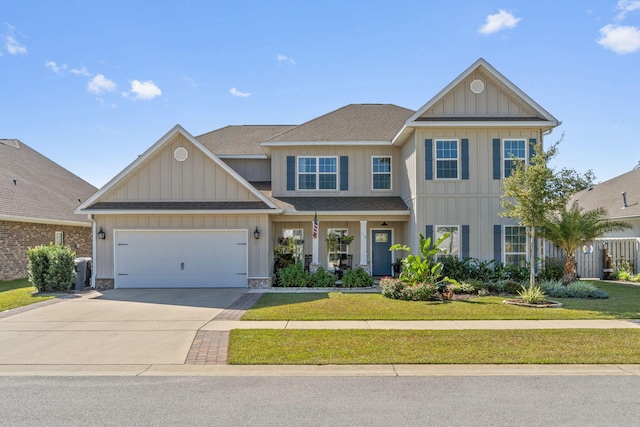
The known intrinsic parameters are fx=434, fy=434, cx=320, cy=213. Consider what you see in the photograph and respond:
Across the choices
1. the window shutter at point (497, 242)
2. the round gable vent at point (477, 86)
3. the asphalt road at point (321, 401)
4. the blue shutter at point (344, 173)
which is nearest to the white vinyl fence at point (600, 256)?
the window shutter at point (497, 242)

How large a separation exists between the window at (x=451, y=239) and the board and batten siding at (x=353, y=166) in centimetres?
332

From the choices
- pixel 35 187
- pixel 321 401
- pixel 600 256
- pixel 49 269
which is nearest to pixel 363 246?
pixel 600 256

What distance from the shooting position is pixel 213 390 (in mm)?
5953

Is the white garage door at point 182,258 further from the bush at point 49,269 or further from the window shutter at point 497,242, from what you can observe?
the window shutter at point 497,242

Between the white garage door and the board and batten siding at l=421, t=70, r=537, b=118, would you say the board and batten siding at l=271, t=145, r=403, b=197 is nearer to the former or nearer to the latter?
the board and batten siding at l=421, t=70, r=537, b=118

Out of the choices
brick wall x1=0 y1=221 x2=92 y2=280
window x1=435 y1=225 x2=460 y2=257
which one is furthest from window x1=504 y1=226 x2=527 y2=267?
brick wall x1=0 y1=221 x2=92 y2=280

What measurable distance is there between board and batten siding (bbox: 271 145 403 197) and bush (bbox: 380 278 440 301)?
622 cm

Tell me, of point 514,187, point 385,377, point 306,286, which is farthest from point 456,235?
point 385,377

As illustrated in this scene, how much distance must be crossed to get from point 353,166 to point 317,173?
1.61 metres

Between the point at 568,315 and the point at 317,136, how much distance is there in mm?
11918

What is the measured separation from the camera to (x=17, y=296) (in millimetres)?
14094

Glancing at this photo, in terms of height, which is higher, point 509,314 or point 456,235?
point 456,235

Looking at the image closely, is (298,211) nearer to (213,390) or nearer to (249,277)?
(249,277)

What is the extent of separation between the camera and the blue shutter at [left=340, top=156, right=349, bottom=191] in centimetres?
1897
